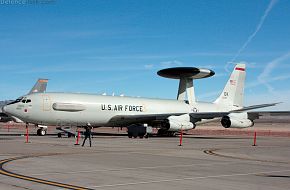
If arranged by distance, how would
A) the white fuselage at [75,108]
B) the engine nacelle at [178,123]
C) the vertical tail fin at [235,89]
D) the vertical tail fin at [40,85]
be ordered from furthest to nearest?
the vertical tail fin at [40,85], the vertical tail fin at [235,89], the engine nacelle at [178,123], the white fuselage at [75,108]

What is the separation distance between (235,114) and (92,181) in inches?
1515

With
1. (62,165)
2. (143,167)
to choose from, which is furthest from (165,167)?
(62,165)

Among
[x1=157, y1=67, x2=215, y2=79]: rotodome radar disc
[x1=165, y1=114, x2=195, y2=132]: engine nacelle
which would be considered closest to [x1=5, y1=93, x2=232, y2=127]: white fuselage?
[x1=165, y1=114, x2=195, y2=132]: engine nacelle

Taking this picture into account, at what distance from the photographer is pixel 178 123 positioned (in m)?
48.0

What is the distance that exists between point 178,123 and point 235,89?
19925mm

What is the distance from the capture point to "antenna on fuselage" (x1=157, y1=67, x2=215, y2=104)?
6038 centimetres

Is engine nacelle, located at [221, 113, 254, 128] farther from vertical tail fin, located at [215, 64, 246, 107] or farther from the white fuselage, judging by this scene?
vertical tail fin, located at [215, 64, 246, 107]

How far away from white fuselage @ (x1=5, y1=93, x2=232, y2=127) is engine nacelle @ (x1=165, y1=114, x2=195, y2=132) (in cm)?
509

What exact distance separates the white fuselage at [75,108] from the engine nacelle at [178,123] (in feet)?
16.7

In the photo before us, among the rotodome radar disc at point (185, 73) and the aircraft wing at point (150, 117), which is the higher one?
the rotodome radar disc at point (185, 73)

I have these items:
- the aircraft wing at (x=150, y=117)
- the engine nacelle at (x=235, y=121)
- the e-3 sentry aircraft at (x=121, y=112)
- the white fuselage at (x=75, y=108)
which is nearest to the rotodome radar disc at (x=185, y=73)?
the e-3 sentry aircraft at (x=121, y=112)

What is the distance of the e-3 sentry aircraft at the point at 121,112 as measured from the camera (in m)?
44.1

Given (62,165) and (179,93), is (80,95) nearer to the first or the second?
(179,93)

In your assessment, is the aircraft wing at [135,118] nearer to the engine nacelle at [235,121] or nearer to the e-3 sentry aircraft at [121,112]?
the e-3 sentry aircraft at [121,112]
